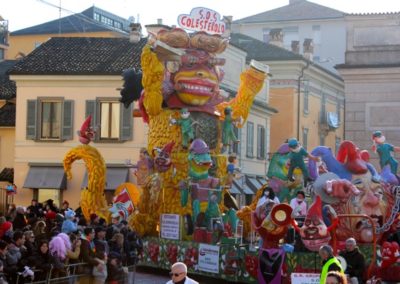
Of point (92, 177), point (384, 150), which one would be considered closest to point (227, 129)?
point (92, 177)

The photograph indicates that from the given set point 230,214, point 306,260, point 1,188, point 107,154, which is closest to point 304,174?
point 230,214

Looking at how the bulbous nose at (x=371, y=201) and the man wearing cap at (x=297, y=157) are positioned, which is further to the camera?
the man wearing cap at (x=297, y=157)

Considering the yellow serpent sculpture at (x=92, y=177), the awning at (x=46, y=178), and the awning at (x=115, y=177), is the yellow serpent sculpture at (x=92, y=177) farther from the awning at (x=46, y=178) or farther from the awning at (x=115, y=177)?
the awning at (x=46, y=178)

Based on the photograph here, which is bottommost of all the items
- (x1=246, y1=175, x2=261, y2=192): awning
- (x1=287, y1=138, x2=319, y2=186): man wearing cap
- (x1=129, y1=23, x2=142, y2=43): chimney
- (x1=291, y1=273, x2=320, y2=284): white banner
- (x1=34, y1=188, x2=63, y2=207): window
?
(x1=291, y1=273, x2=320, y2=284): white banner

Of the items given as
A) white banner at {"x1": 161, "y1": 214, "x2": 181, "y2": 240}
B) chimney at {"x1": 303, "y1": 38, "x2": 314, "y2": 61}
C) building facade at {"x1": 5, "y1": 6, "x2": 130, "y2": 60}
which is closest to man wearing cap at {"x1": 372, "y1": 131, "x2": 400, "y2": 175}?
white banner at {"x1": 161, "y1": 214, "x2": 181, "y2": 240}

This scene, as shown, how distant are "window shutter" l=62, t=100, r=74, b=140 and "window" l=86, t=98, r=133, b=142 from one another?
66 cm

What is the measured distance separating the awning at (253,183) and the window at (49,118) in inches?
356

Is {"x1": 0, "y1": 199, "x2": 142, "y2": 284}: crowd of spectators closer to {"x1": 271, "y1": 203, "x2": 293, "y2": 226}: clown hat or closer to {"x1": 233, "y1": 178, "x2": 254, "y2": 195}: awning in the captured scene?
{"x1": 271, "y1": 203, "x2": 293, "y2": 226}: clown hat

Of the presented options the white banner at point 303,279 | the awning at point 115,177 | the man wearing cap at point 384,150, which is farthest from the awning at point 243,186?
the white banner at point 303,279

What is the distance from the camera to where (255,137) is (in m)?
45.7

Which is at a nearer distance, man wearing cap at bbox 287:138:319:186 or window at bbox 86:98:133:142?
man wearing cap at bbox 287:138:319:186

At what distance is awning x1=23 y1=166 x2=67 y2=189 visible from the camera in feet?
123

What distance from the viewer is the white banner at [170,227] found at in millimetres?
23141

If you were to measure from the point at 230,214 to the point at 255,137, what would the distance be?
21501mm
